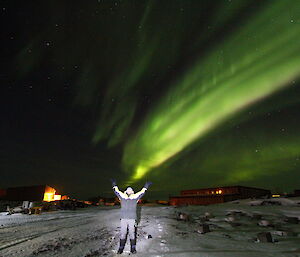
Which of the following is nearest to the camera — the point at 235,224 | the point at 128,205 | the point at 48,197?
the point at 128,205

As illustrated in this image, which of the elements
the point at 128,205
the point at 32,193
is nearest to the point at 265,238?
the point at 128,205

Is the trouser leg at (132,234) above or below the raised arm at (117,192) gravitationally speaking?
below

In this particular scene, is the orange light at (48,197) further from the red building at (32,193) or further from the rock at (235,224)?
the rock at (235,224)

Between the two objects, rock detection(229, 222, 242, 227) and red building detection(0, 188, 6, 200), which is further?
red building detection(0, 188, 6, 200)

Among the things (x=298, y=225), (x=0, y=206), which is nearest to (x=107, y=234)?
(x=298, y=225)

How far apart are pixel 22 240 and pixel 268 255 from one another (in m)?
8.87

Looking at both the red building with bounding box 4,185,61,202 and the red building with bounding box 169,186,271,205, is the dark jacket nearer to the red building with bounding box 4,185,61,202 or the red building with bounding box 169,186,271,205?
the red building with bounding box 169,186,271,205

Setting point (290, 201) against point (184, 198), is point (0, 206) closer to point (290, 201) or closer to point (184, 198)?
point (184, 198)

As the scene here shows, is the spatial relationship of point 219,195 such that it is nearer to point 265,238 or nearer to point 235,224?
point 235,224

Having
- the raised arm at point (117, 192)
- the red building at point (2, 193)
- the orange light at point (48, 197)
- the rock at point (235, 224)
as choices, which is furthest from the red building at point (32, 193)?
the raised arm at point (117, 192)

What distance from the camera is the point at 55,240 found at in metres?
8.59

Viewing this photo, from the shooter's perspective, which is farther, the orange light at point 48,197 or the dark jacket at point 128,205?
the orange light at point 48,197

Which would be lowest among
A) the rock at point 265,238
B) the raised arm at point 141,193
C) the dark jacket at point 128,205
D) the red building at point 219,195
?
the rock at point 265,238

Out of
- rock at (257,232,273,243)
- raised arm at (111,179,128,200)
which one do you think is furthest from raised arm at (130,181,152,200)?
rock at (257,232,273,243)
